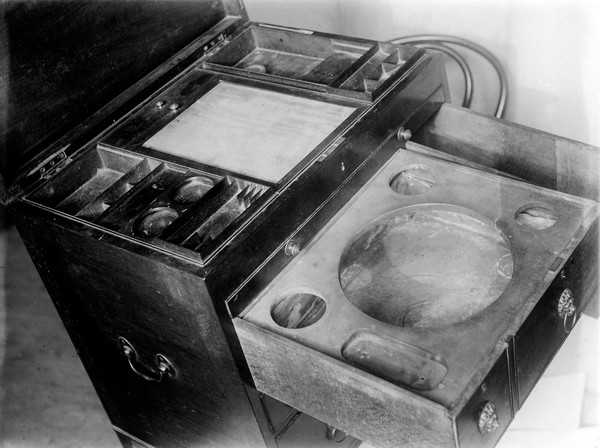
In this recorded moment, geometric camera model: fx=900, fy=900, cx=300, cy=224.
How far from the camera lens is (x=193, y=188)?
5.63 feet

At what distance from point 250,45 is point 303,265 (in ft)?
2.41

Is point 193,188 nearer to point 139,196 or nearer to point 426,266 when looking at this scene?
point 139,196

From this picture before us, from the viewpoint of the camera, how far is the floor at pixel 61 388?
6.70ft

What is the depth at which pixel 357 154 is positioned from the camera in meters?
1.75

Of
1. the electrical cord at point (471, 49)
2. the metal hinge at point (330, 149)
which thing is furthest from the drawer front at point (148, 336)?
the electrical cord at point (471, 49)

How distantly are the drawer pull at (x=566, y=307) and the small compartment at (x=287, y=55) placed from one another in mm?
733

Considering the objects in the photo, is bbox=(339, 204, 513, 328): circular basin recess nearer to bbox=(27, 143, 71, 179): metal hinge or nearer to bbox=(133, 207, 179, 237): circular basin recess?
bbox=(133, 207, 179, 237): circular basin recess

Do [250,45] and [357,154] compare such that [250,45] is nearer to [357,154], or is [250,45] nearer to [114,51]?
[114,51]

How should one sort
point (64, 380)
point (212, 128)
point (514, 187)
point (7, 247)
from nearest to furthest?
point (514, 187) → point (212, 128) → point (64, 380) → point (7, 247)

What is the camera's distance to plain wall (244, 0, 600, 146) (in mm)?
2229

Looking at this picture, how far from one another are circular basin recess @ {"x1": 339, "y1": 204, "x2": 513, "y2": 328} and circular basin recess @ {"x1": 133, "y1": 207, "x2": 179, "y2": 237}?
33cm

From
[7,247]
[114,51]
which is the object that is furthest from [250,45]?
[7,247]

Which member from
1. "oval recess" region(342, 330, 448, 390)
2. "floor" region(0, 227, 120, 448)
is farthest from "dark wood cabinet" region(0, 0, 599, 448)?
"floor" region(0, 227, 120, 448)

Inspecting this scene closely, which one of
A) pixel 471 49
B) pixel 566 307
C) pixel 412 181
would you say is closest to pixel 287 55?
pixel 412 181
